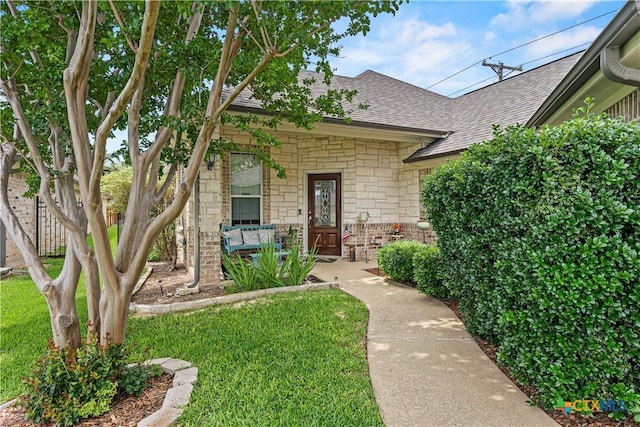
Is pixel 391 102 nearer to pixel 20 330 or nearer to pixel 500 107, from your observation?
pixel 500 107

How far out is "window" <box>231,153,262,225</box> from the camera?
8.77 m

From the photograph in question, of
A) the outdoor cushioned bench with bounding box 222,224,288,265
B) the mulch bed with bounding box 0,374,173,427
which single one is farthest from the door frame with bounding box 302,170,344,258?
the mulch bed with bounding box 0,374,173,427

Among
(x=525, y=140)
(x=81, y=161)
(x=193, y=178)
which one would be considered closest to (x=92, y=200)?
(x=81, y=161)

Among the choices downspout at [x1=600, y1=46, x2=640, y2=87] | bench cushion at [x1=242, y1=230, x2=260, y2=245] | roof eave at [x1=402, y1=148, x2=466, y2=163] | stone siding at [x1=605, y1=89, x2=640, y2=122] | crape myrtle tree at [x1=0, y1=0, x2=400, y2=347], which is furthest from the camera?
bench cushion at [x1=242, y1=230, x2=260, y2=245]

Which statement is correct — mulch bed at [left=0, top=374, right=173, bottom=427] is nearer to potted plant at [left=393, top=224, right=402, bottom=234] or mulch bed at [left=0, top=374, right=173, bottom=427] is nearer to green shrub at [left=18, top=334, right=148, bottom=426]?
green shrub at [left=18, top=334, right=148, bottom=426]

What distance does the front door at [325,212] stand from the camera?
31.6 feet

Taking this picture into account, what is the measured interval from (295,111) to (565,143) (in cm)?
305

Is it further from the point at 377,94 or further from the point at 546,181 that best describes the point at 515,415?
the point at 377,94

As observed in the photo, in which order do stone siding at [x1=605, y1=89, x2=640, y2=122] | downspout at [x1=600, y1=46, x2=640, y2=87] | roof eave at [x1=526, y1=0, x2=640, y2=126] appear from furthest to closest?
stone siding at [x1=605, y1=89, x2=640, y2=122] < downspout at [x1=600, y1=46, x2=640, y2=87] < roof eave at [x1=526, y1=0, x2=640, y2=126]

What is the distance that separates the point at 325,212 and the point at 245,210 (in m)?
2.27

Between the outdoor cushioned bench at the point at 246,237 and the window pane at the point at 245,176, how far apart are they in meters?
1.03

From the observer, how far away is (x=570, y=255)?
7.36 ft

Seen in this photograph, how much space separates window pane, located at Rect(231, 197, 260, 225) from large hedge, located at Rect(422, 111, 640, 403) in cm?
696

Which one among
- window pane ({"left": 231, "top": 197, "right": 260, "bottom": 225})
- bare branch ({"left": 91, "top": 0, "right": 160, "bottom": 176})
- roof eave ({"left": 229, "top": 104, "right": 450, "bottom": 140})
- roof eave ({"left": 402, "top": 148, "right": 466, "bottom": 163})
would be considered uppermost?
roof eave ({"left": 229, "top": 104, "right": 450, "bottom": 140})
